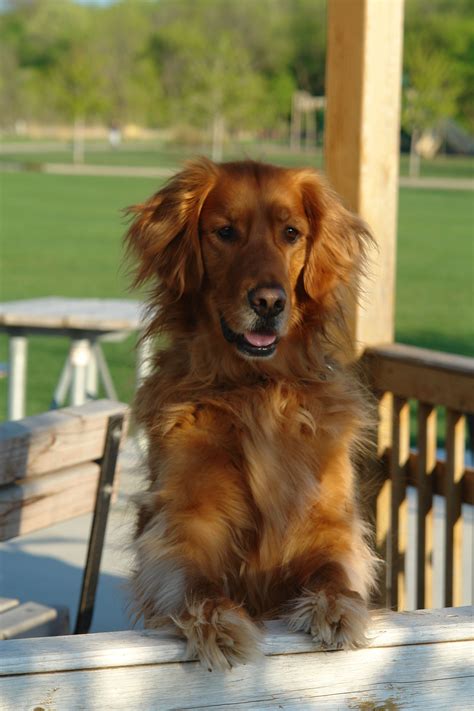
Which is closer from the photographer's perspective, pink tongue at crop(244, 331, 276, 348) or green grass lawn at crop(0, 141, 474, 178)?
pink tongue at crop(244, 331, 276, 348)

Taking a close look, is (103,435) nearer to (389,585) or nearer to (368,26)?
(389,585)

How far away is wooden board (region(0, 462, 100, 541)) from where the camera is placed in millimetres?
2900

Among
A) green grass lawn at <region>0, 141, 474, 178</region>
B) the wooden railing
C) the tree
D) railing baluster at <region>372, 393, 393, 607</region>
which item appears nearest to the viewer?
the wooden railing

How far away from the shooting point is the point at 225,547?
2.67 meters

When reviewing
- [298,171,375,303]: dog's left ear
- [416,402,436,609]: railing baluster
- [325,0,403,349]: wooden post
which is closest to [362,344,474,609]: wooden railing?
[416,402,436,609]: railing baluster

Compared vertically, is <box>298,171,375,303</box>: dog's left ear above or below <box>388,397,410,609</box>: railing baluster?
above

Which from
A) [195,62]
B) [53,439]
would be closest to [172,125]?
[195,62]

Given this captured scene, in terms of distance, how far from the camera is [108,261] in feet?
69.7

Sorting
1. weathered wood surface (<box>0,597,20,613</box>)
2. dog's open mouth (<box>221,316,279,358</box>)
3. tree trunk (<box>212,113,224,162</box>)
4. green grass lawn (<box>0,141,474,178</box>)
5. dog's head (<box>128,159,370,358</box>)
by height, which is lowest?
weathered wood surface (<box>0,597,20,613</box>)

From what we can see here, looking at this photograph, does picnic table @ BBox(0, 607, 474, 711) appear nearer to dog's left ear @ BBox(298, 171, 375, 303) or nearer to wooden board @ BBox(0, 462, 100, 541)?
wooden board @ BBox(0, 462, 100, 541)

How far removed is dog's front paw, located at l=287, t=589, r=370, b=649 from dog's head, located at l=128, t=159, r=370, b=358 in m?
0.78

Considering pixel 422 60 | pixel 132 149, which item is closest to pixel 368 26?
pixel 422 60

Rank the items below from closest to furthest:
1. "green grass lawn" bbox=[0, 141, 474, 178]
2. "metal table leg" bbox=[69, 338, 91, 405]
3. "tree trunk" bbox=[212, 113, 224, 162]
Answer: "metal table leg" bbox=[69, 338, 91, 405] → "green grass lawn" bbox=[0, 141, 474, 178] → "tree trunk" bbox=[212, 113, 224, 162]

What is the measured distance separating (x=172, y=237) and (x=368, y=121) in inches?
59.5
